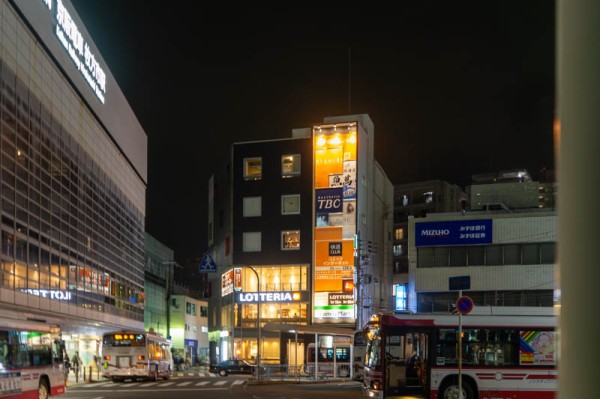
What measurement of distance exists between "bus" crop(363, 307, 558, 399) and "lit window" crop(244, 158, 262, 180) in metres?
41.4

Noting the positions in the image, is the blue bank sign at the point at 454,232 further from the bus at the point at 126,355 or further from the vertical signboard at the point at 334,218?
the bus at the point at 126,355

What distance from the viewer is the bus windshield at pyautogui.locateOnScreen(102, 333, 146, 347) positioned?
124 feet

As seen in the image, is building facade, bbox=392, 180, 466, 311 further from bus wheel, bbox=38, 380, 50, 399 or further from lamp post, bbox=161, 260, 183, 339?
bus wheel, bbox=38, 380, 50, 399

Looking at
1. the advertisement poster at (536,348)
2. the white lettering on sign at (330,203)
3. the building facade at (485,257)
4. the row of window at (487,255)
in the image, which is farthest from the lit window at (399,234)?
the advertisement poster at (536,348)

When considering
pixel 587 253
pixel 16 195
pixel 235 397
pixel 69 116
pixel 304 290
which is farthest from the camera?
pixel 304 290

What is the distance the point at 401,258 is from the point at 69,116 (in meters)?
64.8

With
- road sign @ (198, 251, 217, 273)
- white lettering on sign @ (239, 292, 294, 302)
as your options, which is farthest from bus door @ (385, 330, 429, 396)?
white lettering on sign @ (239, 292, 294, 302)

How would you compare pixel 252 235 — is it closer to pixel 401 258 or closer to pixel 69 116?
pixel 69 116

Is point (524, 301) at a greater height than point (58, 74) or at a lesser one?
lesser

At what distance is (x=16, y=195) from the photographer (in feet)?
102

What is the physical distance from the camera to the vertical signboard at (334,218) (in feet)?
186

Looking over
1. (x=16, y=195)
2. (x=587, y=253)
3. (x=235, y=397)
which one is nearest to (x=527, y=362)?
(x=235, y=397)

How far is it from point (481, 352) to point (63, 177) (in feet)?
91.0

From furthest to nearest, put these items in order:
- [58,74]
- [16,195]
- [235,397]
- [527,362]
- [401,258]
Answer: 1. [401,258]
2. [58,74]
3. [16,195]
4. [235,397]
5. [527,362]
